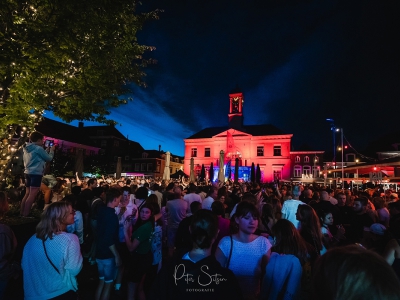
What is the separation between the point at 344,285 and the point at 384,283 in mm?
163

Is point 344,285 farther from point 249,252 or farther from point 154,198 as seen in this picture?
point 154,198

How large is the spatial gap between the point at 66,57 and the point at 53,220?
5.92 metres

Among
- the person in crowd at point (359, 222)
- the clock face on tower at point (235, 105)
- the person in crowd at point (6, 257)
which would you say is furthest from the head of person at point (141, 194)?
the clock face on tower at point (235, 105)

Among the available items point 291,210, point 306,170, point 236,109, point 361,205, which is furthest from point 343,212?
point 236,109

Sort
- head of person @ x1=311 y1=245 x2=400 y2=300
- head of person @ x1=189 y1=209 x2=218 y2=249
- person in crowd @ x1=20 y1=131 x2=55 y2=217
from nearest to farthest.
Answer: head of person @ x1=311 y1=245 x2=400 y2=300 < head of person @ x1=189 y1=209 x2=218 y2=249 < person in crowd @ x1=20 y1=131 x2=55 y2=217

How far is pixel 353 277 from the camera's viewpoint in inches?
45.0

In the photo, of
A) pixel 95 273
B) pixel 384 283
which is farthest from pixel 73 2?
pixel 384 283

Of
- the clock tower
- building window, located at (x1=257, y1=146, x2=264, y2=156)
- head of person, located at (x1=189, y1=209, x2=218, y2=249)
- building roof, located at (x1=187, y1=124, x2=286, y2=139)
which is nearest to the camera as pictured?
head of person, located at (x1=189, y1=209, x2=218, y2=249)

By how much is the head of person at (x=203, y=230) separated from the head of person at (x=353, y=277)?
1.15 m

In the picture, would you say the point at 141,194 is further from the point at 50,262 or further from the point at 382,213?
the point at 382,213

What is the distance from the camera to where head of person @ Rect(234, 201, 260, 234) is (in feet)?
10.1

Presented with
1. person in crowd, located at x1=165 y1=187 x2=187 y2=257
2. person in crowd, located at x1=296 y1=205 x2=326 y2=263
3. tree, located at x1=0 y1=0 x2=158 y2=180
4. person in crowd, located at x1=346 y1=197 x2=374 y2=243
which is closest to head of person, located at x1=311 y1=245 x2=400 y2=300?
person in crowd, located at x1=296 y1=205 x2=326 y2=263

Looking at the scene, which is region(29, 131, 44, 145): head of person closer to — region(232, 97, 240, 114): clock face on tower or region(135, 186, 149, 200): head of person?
region(135, 186, 149, 200): head of person

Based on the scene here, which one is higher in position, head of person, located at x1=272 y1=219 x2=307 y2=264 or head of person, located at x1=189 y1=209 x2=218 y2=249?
head of person, located at x1=189 y1=209 x2=218 y2=249
